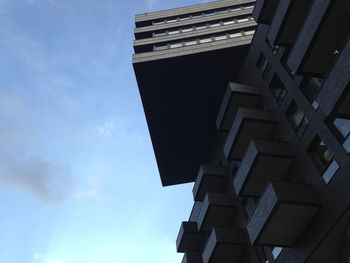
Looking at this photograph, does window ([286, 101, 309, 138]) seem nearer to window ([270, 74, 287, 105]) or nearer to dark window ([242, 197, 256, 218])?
window ([270, 74, 287, 105])

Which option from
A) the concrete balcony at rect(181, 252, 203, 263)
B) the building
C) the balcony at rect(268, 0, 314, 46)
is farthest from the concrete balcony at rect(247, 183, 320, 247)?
the concrete balcony at rect(181, 252, 203, 263)

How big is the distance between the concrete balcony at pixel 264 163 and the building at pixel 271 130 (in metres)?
0.05

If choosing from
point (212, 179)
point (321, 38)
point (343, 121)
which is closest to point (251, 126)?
point (343, 121)

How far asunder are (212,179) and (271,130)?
7741 mm

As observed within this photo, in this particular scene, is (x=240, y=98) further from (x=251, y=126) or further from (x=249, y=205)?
(x=249, y=205)

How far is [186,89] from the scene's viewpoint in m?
27.8

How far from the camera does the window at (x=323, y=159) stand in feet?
44.0

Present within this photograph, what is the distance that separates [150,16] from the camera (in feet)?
122

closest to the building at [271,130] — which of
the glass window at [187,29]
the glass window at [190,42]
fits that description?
the glass window at [190,42]

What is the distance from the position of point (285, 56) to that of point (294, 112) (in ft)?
12.0

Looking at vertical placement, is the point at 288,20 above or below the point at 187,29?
below

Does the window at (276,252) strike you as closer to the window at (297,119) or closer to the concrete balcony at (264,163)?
the concrete balcony at (264,163)

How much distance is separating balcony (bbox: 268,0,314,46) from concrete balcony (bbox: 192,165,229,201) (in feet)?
37.0

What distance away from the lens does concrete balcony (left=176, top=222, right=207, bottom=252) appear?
27828 millimetres
